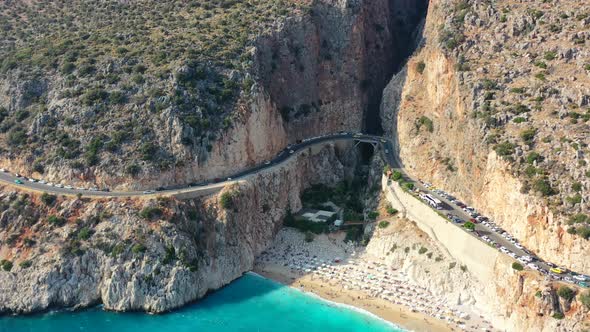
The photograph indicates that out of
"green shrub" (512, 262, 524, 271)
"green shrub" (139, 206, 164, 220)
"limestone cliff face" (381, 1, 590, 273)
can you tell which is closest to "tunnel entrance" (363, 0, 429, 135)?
"limestone cliff face" (381, 1, 590, 273)

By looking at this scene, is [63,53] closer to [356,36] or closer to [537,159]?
[356,36]

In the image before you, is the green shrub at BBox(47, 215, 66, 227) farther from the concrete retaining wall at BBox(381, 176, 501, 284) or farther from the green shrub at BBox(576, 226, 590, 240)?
the green shrub at BBox(576, 226, 590, 240)

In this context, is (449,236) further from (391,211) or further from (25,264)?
(25,264)

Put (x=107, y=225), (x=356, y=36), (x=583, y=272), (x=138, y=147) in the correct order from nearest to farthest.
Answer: (x=583, y=272) < (x=107, y=225) < (x=138, y=147) < (x=356, y=36)

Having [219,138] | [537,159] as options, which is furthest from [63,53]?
[537,159]

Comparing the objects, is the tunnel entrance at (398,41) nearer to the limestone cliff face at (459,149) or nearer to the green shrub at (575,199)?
the limestone cliff face at (459,149)

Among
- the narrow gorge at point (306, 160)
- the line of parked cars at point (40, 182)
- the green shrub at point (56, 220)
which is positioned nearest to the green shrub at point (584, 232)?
the narrow gorge at point (306, 160)
